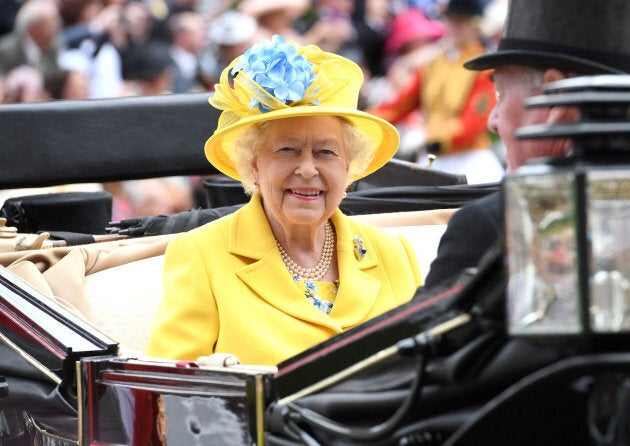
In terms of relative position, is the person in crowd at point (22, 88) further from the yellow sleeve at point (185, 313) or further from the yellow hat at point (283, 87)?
the yellow sleeve at point (185, 313)

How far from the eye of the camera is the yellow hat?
289cm

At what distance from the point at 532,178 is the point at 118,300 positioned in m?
1.91

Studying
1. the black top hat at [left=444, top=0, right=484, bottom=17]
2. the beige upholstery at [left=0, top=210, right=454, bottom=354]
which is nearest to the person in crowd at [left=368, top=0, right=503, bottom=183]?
the black top hat at [left=444, top=0, right=484, bottom=17]

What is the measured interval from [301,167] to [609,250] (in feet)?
5.00

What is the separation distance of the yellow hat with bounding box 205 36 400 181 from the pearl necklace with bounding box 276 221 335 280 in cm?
29

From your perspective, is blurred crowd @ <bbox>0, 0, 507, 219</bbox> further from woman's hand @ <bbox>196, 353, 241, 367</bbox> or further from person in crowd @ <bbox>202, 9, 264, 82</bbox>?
woman's hand @ <bbox>196, 353, 241, 367</bbox>

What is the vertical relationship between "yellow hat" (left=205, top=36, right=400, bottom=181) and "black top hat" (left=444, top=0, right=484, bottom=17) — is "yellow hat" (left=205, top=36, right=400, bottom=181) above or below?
below

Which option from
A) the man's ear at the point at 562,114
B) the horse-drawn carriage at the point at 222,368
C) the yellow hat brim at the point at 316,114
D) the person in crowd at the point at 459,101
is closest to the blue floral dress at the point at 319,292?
the yellow hat brim at the point at 316,114

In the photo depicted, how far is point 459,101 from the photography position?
7273 millimetres

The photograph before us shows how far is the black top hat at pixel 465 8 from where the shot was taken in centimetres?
723

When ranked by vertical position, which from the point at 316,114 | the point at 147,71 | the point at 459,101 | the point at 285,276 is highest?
the point at 147,71

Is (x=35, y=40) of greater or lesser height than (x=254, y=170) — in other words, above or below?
above

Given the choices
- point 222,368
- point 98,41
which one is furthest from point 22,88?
point 222,368

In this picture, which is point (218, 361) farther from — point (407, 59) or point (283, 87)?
point (407, 59)
